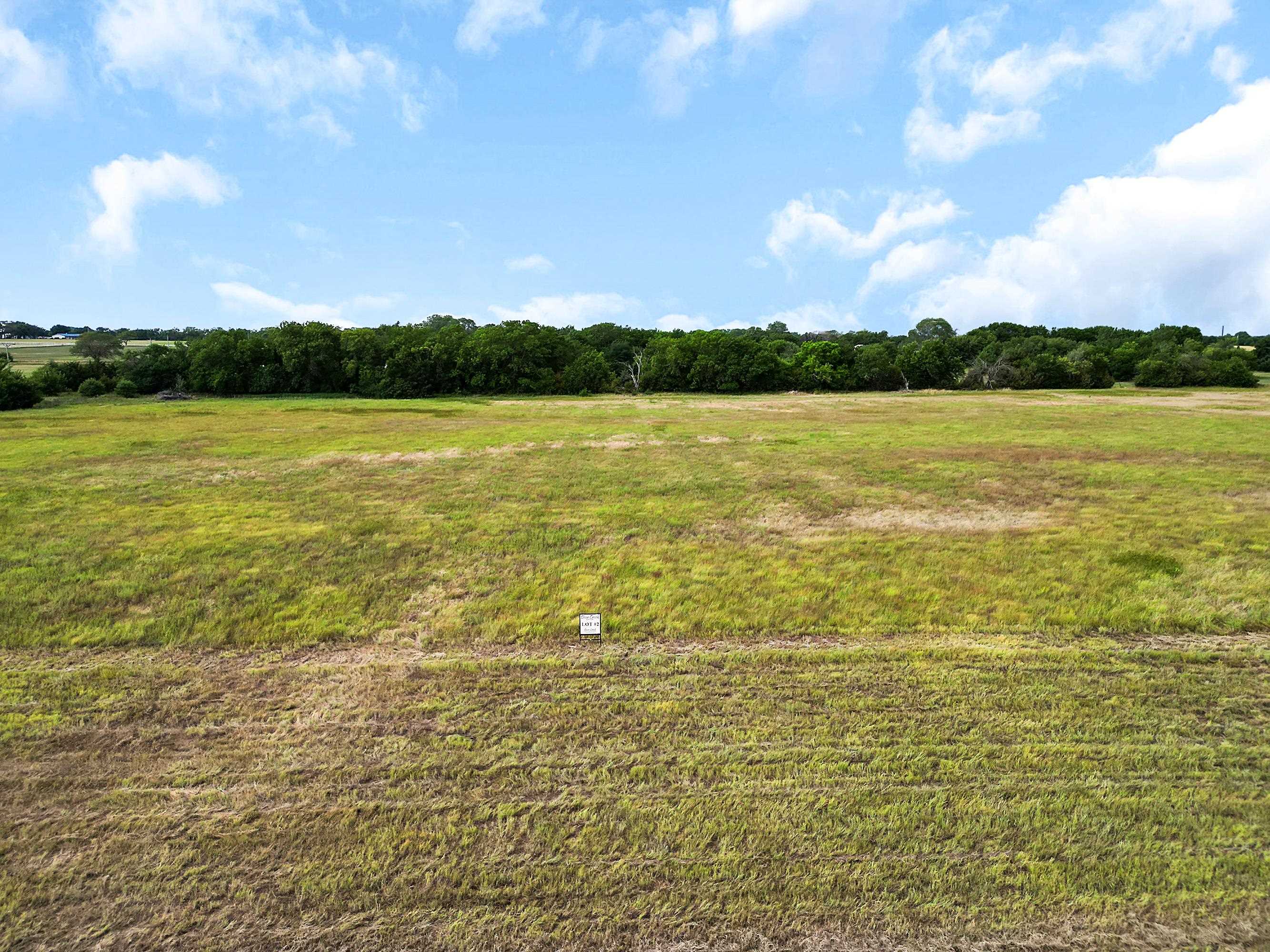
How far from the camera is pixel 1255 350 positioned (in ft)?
309

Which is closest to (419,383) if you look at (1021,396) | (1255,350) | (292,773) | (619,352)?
(619,352)

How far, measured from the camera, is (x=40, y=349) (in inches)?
3632

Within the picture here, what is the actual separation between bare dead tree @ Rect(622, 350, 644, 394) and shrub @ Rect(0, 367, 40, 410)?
50.1 m

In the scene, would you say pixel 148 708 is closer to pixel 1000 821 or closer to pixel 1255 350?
pixel 1000 821

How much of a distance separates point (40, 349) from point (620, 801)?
129 meters

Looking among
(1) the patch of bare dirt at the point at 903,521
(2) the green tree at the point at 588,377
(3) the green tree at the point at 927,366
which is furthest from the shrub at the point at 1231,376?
(1) the patch of bare dirt at the point at 903,521

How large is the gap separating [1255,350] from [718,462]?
122909 mm

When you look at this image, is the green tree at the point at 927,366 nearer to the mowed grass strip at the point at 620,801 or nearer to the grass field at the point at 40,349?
the mowed grass strip at the point at 620,801

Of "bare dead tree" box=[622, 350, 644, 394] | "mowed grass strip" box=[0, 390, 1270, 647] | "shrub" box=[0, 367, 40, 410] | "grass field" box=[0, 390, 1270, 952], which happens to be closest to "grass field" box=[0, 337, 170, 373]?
"shrub" box=[0, 367, 40, 410]

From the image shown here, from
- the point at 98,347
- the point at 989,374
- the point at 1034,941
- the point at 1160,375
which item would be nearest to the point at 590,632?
the point at 1034,941

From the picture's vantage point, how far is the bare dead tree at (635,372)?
6781 centimetres

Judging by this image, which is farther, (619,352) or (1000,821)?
(619,352)

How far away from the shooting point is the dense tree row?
2271 inches

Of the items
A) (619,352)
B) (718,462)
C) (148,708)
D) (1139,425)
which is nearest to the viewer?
(148,708)
